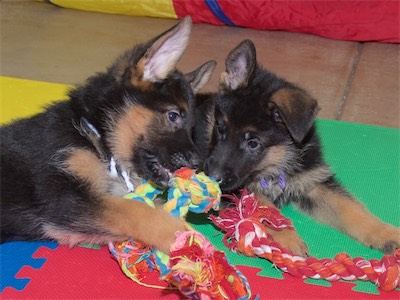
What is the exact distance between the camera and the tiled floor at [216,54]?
6238 mm

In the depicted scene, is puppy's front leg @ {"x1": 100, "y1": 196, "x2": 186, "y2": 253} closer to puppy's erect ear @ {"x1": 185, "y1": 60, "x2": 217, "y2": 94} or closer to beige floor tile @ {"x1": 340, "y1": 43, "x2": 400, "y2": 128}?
puppy's erect ear @ {"x1": 185, "y1": 60, "x2": 217, "y2": 94}

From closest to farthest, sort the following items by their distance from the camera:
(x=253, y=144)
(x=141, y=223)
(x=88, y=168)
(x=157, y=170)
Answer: (x=141, y=223) → (x=88, y=168) → (x=157, y=170) → (x=253, y=144)

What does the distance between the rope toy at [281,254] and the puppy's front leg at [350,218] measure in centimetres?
22

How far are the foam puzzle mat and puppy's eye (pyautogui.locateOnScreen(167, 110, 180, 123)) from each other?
31.8 inches

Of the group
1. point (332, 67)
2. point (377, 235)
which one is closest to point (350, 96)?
point (332, 67)

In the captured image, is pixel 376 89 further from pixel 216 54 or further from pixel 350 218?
pixel 350 218

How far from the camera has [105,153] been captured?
391cm

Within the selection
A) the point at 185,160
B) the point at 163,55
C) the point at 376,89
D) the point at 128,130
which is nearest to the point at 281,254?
the point at 185,160

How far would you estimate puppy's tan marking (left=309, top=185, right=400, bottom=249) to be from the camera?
13.2 ft

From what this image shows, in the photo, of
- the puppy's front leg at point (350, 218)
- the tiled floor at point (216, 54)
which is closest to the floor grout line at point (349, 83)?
the tiled floor at point (216, 54)

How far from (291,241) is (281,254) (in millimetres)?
175

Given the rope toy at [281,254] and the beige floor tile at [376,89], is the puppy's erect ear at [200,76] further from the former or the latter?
the beige floor tile at [376,89]

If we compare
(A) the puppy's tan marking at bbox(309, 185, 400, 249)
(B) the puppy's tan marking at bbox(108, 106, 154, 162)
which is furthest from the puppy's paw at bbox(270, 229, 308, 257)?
(B) the puppy's tan marking at bbox(108, 106, 154, 162)

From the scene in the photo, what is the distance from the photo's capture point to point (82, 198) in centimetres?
362
